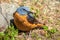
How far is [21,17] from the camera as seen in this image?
6.23 m

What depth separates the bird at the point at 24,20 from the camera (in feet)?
20.5

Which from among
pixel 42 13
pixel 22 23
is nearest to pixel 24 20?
pixel 22 23

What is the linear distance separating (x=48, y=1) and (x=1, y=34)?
102 inches

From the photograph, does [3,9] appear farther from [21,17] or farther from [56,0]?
[56,0]

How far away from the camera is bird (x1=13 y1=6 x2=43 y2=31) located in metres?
6.24

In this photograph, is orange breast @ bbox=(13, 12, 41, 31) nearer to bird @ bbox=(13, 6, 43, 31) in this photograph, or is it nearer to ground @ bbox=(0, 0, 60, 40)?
bird @ bbox=(13, 6, 43, 31)

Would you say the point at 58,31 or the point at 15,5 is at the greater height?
A: the point at 15,5

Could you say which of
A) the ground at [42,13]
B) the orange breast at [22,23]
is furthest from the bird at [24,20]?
the ground at [42,13]

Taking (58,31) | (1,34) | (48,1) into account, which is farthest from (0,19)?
(48,1)

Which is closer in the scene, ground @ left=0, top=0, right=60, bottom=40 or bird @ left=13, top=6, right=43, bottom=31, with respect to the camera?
bird @ left=13, top=6, right=43, bottom=31

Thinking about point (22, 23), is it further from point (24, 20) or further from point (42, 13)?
point (42, 13)

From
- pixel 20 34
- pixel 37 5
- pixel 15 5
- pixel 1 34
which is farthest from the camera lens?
pixel 37 5

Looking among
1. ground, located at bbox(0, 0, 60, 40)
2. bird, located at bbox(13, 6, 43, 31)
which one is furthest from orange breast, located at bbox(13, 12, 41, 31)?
ground, located at bbox(0, 0, 60, 40)

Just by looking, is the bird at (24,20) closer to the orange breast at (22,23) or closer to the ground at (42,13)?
the orange breast at (22,23)
